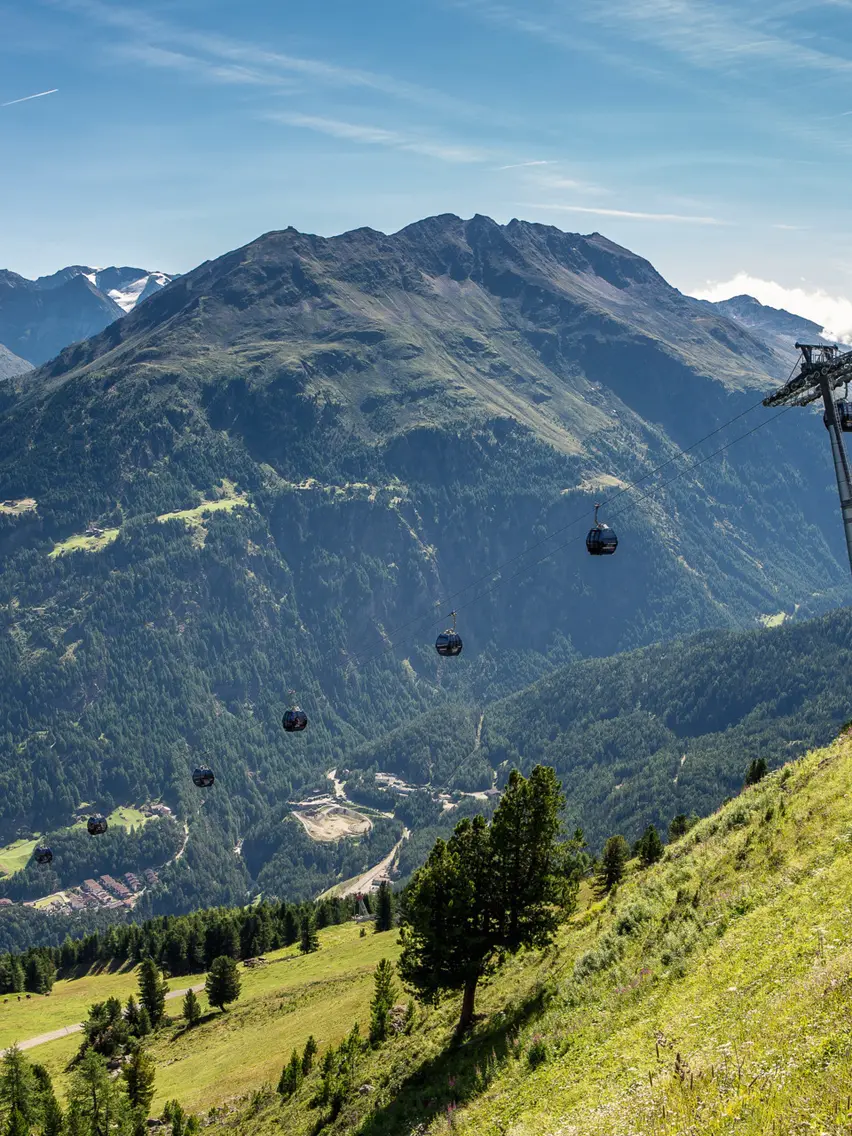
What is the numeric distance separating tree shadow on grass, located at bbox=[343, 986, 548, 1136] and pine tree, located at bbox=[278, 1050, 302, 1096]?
14.6m

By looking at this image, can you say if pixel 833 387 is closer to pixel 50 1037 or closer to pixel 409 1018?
pixel 409 1018

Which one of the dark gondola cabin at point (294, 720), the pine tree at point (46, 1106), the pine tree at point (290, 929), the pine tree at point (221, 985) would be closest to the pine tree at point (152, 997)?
the pine tree at point (221, 985)

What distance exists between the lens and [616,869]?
72.5m

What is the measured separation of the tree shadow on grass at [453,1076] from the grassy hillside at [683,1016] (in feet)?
0.42

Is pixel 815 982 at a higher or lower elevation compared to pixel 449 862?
higher

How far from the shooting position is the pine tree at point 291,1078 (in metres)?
55.8

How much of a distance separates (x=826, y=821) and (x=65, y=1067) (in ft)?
280

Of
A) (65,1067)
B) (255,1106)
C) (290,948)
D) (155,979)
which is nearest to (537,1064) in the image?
(255,1106)

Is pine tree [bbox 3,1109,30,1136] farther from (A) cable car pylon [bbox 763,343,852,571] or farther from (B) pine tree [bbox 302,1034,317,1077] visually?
(A) cable car pylon [bbox 763,343,852,571]

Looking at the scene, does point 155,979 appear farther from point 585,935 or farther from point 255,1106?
point 585,935

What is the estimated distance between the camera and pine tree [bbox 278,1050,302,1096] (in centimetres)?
5577

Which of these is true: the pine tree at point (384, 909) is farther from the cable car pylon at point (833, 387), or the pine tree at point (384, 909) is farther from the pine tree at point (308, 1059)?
the cable car pylon at point (833, 387)

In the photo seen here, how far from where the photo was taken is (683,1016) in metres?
27.8

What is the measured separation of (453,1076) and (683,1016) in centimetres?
1705
